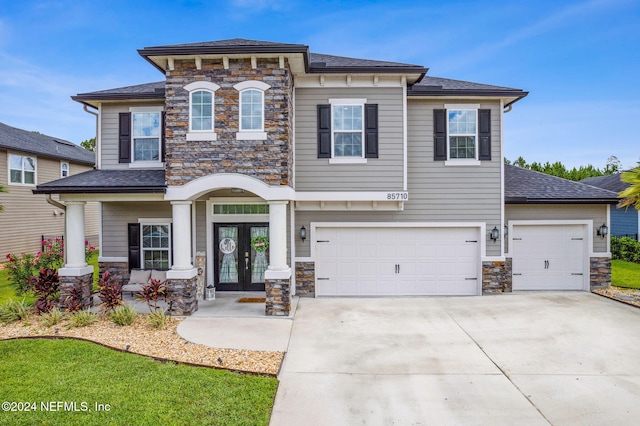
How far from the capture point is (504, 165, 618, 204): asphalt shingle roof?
33.1 ft

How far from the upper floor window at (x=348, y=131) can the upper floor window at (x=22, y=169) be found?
15283mm

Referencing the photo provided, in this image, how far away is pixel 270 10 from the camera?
1761 cm

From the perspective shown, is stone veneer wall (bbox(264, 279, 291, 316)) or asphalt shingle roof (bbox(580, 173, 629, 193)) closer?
stone veneer wall (bbox(264, 279, 291, 316))

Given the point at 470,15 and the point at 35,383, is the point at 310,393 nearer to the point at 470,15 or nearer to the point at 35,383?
the point at 35,383

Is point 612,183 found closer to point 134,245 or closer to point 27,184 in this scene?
point 134,245

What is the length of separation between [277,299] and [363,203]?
143 inches

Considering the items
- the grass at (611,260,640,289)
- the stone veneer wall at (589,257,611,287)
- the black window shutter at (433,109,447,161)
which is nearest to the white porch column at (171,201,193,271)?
the black window shutter at (433,109,447,161)

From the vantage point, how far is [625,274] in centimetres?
1285

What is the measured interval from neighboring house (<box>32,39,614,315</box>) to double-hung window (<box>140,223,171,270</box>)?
29mm

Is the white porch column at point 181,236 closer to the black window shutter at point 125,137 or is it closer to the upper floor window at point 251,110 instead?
the upper floor window at point 251,110

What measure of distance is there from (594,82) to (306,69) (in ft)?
→ 70.1

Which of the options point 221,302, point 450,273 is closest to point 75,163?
point 221,302

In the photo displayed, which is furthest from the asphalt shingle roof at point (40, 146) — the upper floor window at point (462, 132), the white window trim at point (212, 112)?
the upper floor window at point (462, 132)

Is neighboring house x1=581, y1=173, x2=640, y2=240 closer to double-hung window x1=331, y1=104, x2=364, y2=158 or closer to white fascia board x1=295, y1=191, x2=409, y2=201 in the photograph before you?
white fascia board x1=295, y1=191, x2=409, y2=201
